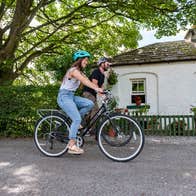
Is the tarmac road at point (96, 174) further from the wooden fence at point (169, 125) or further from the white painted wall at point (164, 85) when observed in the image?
the white painted wall at point (164, 85)

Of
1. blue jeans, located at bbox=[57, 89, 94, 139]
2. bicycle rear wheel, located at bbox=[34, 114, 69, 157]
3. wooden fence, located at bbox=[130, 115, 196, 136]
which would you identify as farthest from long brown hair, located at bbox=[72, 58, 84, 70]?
wooden fence, located at bbox=[130, 115, 196, 136]

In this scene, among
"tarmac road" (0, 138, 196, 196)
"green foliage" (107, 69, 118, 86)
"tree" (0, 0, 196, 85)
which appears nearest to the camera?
"tarmac road" (0, 138, 196, 196)

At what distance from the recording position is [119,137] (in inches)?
223

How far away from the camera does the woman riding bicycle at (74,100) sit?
5641mm

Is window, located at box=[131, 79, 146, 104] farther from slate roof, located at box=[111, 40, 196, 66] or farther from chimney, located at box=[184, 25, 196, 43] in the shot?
chimney, located at box=[184, 25, 196, 43]

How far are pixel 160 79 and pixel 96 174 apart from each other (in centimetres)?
1230

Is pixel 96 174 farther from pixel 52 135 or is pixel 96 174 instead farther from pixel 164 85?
pixel 164 85

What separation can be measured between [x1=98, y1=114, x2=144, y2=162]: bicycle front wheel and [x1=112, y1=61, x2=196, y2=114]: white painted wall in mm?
10133

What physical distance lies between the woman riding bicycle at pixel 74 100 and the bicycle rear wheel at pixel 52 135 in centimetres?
33

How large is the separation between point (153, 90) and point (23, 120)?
9.50 meters

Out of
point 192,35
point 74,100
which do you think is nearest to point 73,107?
point 74,100

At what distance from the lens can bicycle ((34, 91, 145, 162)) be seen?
5539 mm

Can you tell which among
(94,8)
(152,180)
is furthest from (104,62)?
(94,8)

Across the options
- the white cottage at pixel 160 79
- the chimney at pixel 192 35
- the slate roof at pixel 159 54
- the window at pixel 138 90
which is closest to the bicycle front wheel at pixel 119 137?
the white cottage at pixel 160 79
